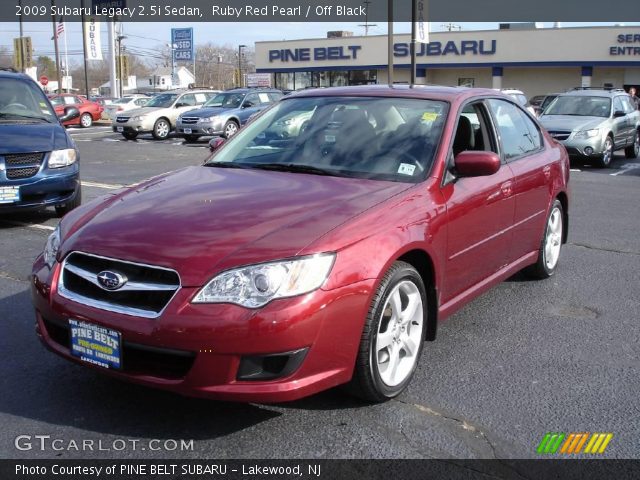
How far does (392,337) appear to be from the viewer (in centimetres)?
350

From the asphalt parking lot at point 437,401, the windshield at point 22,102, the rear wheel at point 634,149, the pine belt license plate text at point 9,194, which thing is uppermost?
the windshield at point 22,102

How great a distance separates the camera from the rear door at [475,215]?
4020mm

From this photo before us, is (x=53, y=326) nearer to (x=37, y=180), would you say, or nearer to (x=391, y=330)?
(x=391, y=330)

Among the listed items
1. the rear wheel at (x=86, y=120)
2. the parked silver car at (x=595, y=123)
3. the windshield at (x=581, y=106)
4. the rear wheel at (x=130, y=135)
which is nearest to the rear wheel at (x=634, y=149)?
the parked silver car at (x=595, y=123)

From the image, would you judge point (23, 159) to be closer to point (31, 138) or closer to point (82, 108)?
point (31, 138)

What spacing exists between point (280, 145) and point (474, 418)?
212cm

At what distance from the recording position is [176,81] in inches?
2283

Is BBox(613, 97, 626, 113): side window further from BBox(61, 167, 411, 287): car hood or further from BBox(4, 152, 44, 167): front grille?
BBox(61, 167, 411, 287): car hood

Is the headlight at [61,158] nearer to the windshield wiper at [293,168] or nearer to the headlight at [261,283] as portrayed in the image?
the windshield wiper at [293,168]

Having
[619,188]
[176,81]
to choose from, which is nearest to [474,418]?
[619,188]

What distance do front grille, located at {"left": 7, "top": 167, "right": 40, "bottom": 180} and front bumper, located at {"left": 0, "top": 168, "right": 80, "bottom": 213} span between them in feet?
0.15

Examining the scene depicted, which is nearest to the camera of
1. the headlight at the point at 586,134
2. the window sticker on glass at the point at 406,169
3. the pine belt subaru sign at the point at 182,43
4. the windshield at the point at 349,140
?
the window sticker on glass at the point at 406,169

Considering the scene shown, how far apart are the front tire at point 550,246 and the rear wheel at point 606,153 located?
9195 millimetres

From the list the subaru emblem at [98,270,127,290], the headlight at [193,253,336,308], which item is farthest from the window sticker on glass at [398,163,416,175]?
the subaru emblem at [98,270,127,290]
